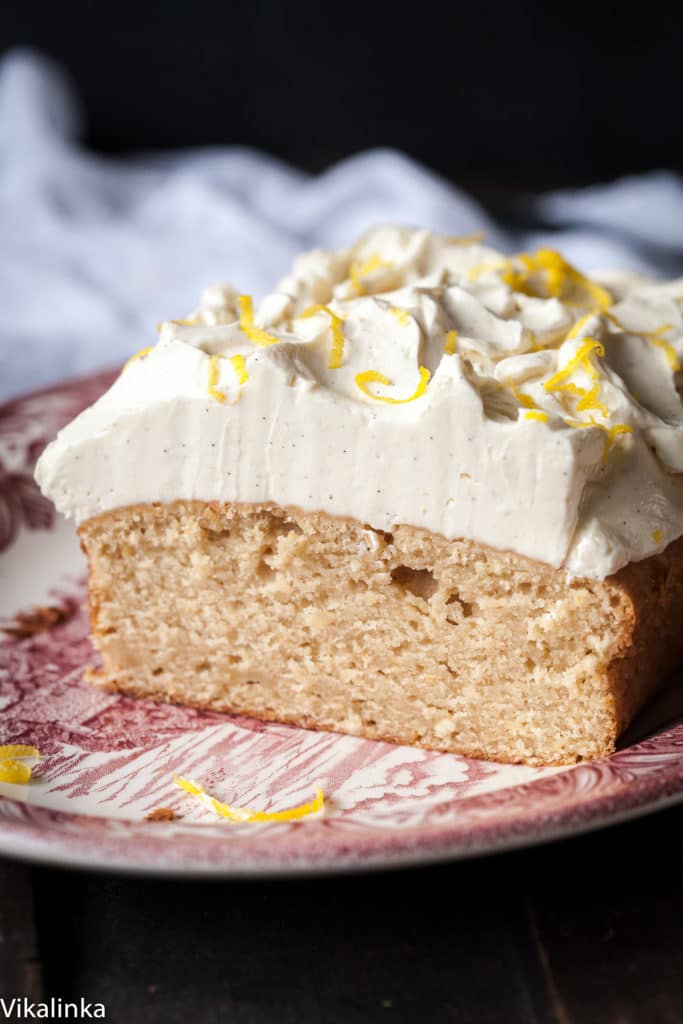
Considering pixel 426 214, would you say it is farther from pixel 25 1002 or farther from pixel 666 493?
pixel 25 1002

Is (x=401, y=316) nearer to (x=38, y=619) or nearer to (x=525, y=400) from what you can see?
(x=525, y=400)

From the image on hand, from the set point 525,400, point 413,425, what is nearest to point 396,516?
point 413,425

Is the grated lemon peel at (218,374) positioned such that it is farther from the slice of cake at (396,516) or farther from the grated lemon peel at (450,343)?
the grated lemon peel at (450,343)

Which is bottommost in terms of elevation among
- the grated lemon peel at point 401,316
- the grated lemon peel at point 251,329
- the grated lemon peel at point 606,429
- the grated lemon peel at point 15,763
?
the grated lemon peel at point 15,763

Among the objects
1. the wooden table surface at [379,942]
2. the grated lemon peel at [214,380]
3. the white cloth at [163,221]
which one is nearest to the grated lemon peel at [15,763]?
the wooden table surface at [379,942]

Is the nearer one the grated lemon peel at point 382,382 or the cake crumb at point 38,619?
the grated lemon peel at point 382,382

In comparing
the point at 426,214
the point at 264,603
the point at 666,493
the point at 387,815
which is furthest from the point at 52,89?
the point at 387,815

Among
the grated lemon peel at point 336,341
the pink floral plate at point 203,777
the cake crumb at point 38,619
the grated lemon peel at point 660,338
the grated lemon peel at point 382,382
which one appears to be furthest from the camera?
the cake crumb at point 38,619
